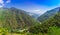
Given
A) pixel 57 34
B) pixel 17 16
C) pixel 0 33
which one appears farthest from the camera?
pixel 17 16

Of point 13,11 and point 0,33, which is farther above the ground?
point 13,11

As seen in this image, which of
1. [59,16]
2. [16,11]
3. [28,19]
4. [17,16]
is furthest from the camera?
[16,11]

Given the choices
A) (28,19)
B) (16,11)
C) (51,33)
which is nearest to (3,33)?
(51,33)

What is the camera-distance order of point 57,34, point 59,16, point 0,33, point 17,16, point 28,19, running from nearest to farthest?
point 57,34, point 0,33, point 59,16, point 28,19, point 17,16

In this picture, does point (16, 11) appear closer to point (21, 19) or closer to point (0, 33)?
point (21, 19)

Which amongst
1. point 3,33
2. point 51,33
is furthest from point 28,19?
point 51,33

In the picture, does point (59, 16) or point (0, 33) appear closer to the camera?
point (0, 33)

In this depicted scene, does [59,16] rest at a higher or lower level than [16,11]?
lower

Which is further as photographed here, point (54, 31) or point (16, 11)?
point (16, 11)

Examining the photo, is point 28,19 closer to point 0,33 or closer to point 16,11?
point 16,11
